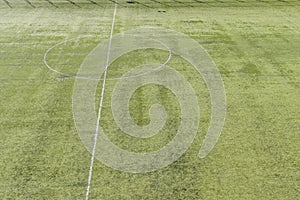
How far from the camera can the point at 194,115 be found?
11938 millimetres

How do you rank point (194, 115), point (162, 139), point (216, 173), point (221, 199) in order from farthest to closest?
1. point (194, 115)
2. point (162, 139)
3. point (216, 173)
4. point (221, 199)

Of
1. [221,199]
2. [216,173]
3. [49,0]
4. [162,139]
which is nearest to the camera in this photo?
[221,199]

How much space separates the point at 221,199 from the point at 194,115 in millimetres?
3782

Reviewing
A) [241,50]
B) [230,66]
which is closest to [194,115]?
[230,66]

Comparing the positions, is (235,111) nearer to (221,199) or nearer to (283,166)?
(283,166)

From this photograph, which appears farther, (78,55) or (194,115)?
(78,55)

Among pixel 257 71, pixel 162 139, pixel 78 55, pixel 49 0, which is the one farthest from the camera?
pixel 49 0

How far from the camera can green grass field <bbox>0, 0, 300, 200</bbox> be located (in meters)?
9.15

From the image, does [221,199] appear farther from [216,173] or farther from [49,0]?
[49,0]

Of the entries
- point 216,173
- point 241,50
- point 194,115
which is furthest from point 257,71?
point 216,173

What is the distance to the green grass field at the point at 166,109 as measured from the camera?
30.0ft

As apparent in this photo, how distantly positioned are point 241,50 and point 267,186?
924cm

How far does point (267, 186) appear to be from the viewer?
909 cm

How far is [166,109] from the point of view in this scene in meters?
12.3
